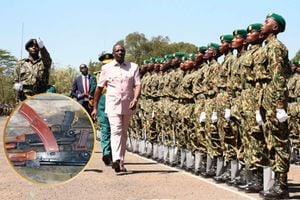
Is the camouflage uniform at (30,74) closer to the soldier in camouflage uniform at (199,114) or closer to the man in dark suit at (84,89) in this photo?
the soldier in camouflage uniform at (199,114)

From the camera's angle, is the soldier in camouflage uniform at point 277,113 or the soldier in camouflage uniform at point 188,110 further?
the soldier in camouflage uniform at point 188,110

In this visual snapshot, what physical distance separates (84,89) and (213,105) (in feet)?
17.6

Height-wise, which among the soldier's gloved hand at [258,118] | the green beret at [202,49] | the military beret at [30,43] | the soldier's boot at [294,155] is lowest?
the soldier's boot at [294,155]

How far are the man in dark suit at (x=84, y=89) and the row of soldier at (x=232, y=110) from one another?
182 cm

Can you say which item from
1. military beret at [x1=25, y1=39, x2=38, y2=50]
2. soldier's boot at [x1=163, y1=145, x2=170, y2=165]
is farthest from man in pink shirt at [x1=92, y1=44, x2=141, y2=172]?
soldier's boot at [x1=163, y1=145, x2=170, y2=165]

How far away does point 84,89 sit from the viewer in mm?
14273

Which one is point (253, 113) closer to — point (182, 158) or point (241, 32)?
point (241, 32)

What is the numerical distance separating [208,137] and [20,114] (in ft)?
11.0

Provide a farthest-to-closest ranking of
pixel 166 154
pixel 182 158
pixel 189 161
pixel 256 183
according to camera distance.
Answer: pixel 166 154 → pixel 182 158 → pixel 189 161 → pixel 256 183

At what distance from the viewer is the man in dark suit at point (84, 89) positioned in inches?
557

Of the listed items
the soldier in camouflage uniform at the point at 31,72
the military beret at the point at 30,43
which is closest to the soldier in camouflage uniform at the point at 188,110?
the soldier in camouflage uniform at the point at 31,72

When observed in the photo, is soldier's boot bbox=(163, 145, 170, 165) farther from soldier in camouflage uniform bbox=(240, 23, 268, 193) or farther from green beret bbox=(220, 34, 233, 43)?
soldier in camouflage uniform bbox=(240, 23, 268, 193)

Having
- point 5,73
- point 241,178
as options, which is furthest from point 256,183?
point 5,73

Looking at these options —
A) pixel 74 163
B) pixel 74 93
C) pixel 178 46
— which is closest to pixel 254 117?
pixel 74 163
